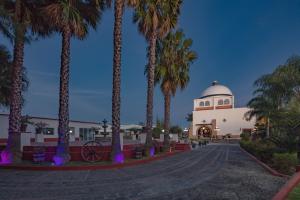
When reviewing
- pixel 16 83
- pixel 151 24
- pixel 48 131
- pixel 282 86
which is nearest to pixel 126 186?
pixel 16 83

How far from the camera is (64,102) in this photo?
53.6ft

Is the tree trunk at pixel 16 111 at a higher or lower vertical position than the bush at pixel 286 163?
higher

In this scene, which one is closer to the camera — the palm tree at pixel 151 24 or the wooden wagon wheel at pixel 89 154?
the wooden wagon wheel at pixel 89 154

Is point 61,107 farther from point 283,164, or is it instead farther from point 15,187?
point 283,164

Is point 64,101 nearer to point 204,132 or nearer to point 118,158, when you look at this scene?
point 118,158

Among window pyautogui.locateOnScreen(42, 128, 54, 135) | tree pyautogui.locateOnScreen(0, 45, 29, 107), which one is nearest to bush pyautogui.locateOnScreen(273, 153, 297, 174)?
tree pyautogui.locateOnScreen(0, 45, 29, 107)

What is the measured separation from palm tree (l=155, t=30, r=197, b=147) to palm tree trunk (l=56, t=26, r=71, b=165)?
13.1 meters

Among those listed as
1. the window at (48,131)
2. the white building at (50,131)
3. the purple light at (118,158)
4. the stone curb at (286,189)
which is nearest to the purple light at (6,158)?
the white building at (50,131)

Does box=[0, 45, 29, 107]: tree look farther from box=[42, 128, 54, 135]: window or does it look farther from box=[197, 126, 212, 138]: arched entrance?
box=[197, 126, 212, 138]: arched entrance

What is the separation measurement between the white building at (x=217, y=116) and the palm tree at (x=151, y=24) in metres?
65.9

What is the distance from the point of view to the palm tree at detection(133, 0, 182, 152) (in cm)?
2306

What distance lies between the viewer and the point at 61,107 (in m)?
16.3

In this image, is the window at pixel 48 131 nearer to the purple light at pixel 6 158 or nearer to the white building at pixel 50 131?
the white building at pixel 50 131

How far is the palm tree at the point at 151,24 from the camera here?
908 inches
